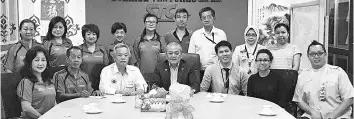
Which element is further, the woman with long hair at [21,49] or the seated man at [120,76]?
the woman with long hair at [21,49]

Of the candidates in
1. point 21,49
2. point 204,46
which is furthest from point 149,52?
point 21,49

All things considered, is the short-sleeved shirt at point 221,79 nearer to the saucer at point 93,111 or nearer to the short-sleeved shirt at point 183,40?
the short-sleeved shirt at point 183,40

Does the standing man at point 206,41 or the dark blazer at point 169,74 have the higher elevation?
the standing man at point 206,41

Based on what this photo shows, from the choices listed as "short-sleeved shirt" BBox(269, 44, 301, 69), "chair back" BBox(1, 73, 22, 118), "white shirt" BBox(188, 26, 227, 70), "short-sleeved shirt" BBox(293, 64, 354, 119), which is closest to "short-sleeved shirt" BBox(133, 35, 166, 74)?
"white shirt" BBox(188, 26, 227, 70)

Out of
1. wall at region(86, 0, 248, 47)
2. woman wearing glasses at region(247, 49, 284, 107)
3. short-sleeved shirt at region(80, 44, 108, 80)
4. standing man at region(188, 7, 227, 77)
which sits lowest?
woman wearing glasses at region(247, 49, 284, 107)

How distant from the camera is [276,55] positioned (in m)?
5.17

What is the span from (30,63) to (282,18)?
430 cm

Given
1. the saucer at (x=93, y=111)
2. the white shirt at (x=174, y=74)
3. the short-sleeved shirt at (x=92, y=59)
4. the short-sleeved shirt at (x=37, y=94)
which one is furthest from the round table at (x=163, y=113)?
the short-sleeved shirt at (x=92, y=59)

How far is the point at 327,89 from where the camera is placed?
4.12 m

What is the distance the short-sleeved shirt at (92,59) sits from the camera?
5090 millimetres

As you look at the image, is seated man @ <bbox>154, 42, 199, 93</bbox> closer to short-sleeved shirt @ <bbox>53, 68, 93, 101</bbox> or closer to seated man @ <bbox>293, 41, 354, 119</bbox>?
short-sleeved shirt @ <bbox>53, 68, 93, 101</bbox>

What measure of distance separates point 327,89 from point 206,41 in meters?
1.78

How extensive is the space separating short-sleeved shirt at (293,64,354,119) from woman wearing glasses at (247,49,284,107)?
337mm

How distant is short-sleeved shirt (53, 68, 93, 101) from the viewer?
14.6 ft
